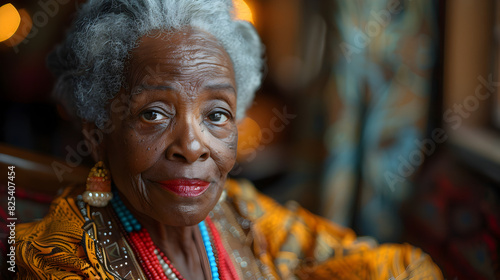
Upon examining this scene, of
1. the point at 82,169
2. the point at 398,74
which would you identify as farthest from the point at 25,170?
the point at 398,74

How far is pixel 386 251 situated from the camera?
4.55ft

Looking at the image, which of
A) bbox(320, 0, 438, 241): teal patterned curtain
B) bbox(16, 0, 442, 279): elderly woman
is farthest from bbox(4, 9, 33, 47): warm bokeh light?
bbox(320, 0, 438, 241): teal patterned curtain

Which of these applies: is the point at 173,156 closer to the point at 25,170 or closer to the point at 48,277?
the point at 48,277

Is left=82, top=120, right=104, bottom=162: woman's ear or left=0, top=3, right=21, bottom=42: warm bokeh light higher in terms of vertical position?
left=0, top=3, right=21, bottom=42: warm bokeh light

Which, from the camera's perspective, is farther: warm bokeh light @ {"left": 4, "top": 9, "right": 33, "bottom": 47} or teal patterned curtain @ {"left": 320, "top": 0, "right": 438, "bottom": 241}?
teal patterned curtain @ {"left": 320, "top": 0, "right": 438, "bottom": 241}

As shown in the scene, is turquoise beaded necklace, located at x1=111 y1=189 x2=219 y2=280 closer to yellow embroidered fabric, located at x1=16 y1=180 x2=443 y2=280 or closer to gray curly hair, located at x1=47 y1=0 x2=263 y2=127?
yellow embroidered fabric, located at x1=16 y1=180 x2=443 y2=280

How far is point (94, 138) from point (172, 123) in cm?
25

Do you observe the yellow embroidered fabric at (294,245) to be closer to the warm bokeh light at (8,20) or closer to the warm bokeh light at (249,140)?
the warm bokeh light at (8,20)

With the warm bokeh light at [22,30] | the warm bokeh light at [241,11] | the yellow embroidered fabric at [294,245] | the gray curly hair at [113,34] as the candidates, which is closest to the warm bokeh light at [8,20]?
the warm bokeh light at [22,30]

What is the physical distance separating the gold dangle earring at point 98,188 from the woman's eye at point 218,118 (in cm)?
29

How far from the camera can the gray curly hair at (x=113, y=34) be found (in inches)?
38.7

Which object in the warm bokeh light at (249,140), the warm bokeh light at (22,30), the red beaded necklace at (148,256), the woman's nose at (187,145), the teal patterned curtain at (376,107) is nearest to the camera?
the woman's nose at (187,145)

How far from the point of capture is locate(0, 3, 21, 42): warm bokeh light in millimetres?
1250

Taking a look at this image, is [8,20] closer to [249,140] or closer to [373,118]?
[249,140]
